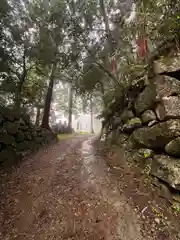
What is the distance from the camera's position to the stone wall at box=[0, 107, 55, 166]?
5.71m

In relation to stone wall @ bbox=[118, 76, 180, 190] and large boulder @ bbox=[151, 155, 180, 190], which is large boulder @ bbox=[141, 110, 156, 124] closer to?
stone wall @ bbox=[118, 76, 180, 190]

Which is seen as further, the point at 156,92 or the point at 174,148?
the point at 156,92

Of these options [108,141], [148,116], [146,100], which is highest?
[146,100]

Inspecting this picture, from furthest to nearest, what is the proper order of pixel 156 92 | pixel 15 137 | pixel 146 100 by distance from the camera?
pixel 15 137 → pixel 146 100 → pixel 156 92

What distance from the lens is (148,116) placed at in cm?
493

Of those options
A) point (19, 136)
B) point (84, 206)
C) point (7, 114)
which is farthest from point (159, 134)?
point (7, 114)

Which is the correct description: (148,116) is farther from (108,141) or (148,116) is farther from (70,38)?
(70,38)

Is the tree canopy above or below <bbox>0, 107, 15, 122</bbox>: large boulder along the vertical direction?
above

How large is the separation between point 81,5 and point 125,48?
3.78 m

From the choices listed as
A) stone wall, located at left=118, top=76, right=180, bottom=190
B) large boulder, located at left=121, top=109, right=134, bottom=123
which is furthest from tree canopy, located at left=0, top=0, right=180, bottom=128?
stone wall, located at left=118, top=76, right=180, bottom=190

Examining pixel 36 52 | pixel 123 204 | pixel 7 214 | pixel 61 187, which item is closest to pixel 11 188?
pixel 7 214

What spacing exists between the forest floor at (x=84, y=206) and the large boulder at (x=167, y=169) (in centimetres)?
39

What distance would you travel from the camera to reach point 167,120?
4.35m

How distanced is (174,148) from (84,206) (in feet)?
8.97
